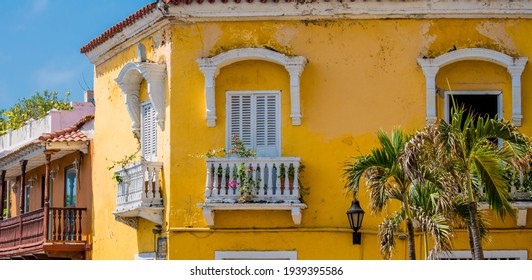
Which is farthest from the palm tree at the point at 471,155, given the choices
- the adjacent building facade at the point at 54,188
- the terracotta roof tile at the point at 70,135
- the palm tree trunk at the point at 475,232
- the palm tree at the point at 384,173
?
the terracotta roof tile at the point at 70,135

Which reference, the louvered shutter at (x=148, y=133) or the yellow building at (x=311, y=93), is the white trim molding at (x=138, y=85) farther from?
the louvered shutter at (x=148, y=133)

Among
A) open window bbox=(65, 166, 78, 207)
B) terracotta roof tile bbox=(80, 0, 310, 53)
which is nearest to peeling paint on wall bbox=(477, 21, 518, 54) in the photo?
terracotta roof tile bbox=(80, 0, 310, 53)

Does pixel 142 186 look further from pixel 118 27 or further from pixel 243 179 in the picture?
pixel 118 27

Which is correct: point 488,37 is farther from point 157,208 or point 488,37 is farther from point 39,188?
point 39,188

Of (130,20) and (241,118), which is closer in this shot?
(241,118)

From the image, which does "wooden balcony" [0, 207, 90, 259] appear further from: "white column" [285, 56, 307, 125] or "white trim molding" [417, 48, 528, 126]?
"white trim molding" [417, 48, 528, 126]

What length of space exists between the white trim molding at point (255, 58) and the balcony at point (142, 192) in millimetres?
1786

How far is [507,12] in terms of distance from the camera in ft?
99.1

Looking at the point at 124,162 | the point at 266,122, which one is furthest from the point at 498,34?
the point at 124,162

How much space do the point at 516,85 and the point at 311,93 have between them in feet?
13.8

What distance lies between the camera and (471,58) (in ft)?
98.6

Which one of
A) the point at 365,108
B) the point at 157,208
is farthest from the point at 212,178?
the point at 365,108

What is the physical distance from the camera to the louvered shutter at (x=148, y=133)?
3145 centimetres

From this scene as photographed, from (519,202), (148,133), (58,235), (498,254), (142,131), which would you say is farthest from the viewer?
(58,235)
